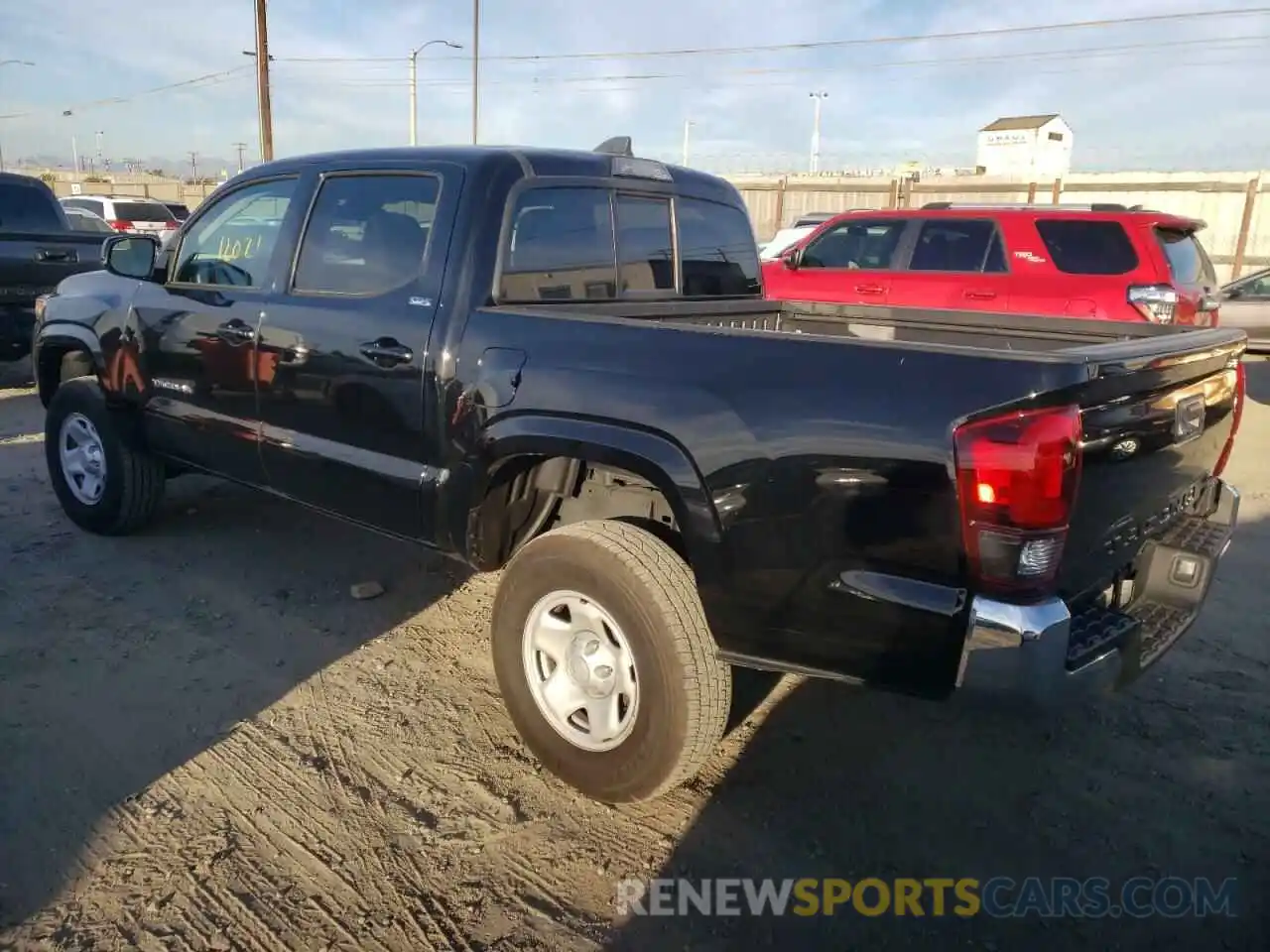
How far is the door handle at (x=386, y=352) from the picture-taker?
325 centimetres

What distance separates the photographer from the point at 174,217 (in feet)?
79.6

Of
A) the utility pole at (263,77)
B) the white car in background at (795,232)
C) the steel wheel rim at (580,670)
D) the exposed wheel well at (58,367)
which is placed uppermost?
the utility pole at (263,77)

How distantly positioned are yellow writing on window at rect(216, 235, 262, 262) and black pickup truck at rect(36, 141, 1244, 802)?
1 centimetres

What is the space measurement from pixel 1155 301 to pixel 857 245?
2771mm

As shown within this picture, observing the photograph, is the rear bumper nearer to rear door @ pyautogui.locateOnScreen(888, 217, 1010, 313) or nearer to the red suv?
the red suv

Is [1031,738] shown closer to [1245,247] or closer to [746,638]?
[746,638]

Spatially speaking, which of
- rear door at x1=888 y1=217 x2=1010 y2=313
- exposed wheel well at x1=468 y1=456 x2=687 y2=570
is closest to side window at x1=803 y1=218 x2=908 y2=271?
rear door at x1=888 y1=217 x2=1010 y2=313

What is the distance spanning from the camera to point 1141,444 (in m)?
2.44

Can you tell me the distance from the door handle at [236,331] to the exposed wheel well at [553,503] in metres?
1.38

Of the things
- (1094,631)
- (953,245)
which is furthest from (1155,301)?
(1094,631)

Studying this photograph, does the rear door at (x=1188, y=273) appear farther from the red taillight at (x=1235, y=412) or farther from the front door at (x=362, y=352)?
the front door at (x=362, y=352)

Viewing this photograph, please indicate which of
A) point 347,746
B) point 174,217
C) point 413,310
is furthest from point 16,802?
point 174,217

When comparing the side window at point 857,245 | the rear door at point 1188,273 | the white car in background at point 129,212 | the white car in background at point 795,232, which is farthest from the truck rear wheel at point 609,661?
the white car in background at point 129,212

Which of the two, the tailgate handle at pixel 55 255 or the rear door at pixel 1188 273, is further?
the tailgate handle at pixel 55 255
